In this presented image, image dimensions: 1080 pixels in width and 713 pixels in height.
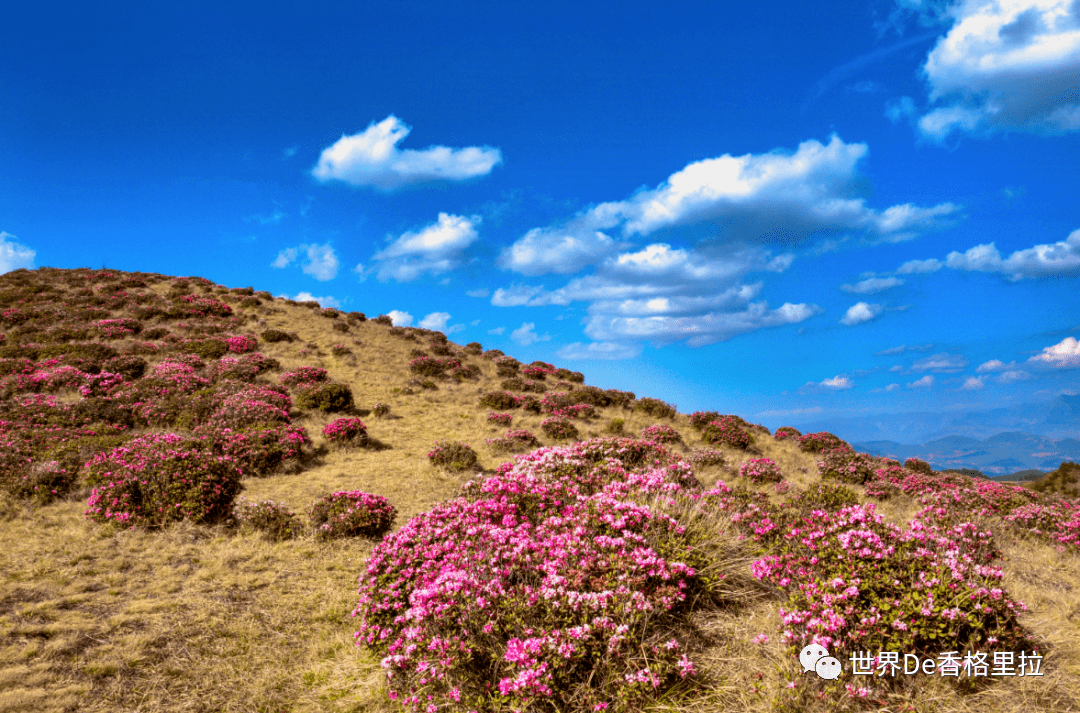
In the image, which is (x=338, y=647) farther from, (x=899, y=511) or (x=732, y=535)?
(x=899, y=511)

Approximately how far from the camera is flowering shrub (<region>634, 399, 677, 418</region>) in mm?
25047

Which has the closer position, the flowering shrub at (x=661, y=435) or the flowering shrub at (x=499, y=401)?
the flowering shrub at (x=661, y=435)

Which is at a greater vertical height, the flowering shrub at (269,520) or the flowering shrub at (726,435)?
the flowering shrub at (726,435)

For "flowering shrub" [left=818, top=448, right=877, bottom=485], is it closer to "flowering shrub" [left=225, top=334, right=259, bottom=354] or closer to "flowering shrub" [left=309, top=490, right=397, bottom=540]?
"flowering shrub" [left=309, top=490, right=397, bottom=540]

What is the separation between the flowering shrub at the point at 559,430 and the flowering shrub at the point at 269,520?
10670 millimetres

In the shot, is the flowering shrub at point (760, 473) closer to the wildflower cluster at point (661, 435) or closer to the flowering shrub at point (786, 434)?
the wildflower cluster at point (661, 435)

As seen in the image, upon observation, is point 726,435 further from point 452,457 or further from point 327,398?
point 327,398

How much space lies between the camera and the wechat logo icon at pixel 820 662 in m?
4.54

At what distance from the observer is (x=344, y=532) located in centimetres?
1035

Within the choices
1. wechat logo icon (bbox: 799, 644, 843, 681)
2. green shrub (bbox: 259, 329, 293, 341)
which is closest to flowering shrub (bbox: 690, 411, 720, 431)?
wechat logo icon (bbox: 799, 644, 843, 681)

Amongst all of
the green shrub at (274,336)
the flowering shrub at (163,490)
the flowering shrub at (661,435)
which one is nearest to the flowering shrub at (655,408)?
the flowering shrub at (661,435)

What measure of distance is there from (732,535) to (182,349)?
28657 mm

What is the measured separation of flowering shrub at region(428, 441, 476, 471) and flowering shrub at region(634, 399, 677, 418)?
12.4 meters

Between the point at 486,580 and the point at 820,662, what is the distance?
11.5 ft
